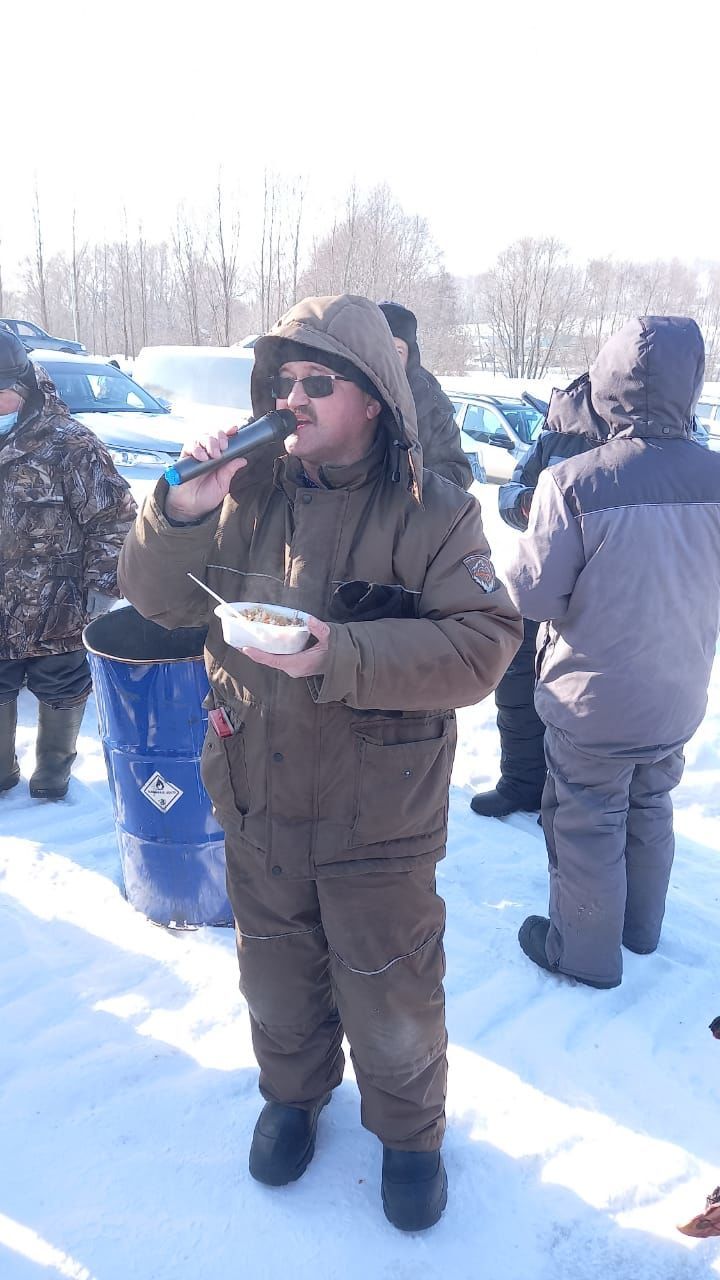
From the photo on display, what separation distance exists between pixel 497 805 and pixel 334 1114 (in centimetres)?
183

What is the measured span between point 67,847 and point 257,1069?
1504 mm

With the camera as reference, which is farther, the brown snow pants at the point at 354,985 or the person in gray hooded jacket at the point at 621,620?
the person in gray hooded jacket at the point at 621,620

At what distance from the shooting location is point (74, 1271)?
6.33ft

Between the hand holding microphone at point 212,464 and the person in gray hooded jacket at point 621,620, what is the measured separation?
1.12 meters

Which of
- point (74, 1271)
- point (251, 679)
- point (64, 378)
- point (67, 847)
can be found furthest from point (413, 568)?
point (64, 378)

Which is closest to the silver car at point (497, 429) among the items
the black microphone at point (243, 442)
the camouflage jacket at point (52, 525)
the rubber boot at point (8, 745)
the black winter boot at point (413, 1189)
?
the camouflage jacket at point (52, 525)

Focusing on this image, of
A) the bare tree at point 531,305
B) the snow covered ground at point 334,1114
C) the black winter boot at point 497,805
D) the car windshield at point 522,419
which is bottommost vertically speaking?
the snow covered ground at point 334,1114

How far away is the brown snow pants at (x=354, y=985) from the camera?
1.94 meters

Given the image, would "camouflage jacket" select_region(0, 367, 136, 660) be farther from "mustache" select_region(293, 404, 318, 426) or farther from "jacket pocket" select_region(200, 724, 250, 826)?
"mustache" select_region(293, 404, 318, 426)

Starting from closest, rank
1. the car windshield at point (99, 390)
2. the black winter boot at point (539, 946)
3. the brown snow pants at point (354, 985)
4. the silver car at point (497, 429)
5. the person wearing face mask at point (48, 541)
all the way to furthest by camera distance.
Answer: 1. the brown snow pants at point (354, 985)
2. the black winter boot at point (539, 946)
3. the person wearing face mask at point (48, 541)
4. the car windshield at point (99, 390)
5. the silver car at point (497, 429)

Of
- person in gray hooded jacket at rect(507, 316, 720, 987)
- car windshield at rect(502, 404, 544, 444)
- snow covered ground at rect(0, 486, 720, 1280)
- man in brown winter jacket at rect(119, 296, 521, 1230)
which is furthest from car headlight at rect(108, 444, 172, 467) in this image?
man in brown winter jacket at rect(119, 296, 521, 1230)

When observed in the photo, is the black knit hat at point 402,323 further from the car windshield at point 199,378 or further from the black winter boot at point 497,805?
the car windshield at point 199,378

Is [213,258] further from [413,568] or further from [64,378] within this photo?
[413,568]

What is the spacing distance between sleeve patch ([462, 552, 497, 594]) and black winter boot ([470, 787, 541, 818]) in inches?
91.1
